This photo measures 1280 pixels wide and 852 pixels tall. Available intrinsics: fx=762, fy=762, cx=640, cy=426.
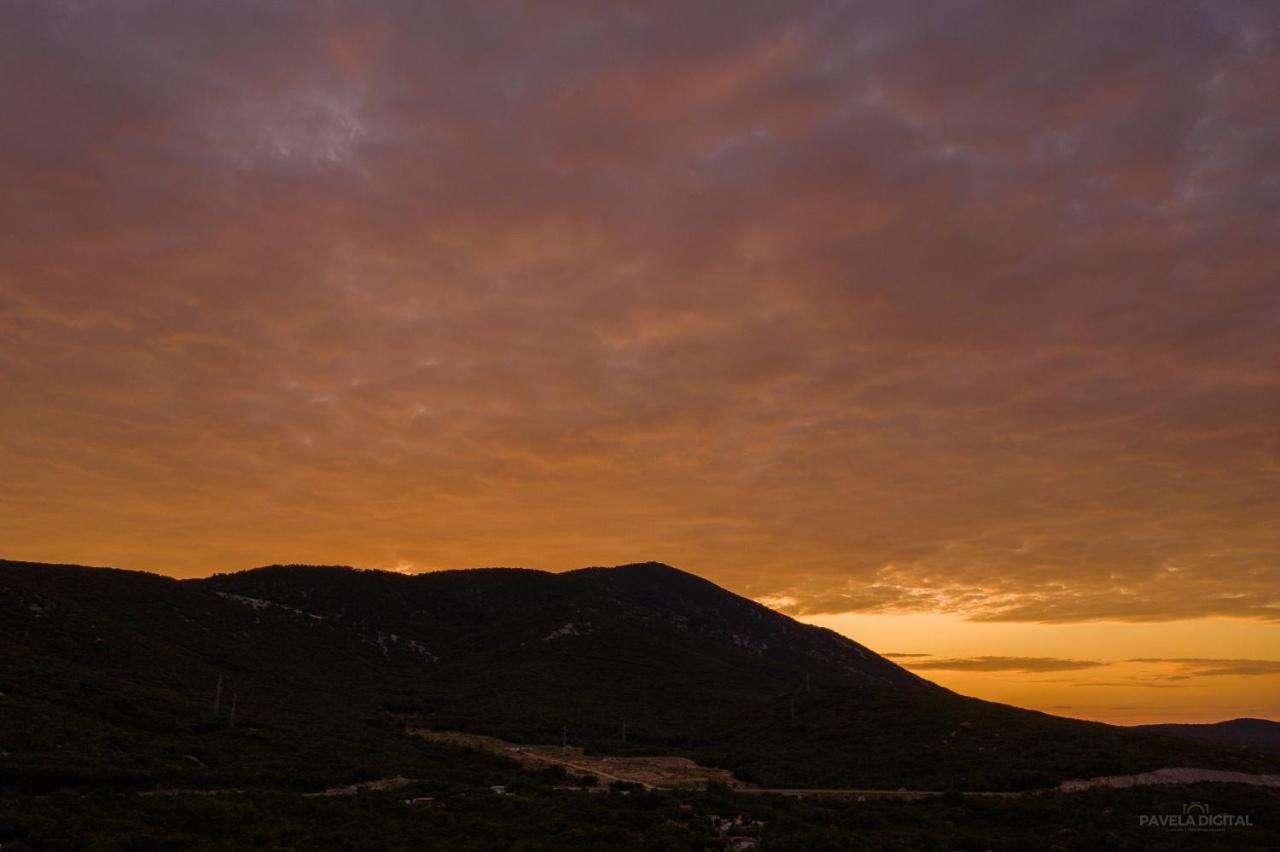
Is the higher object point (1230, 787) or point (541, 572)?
point (541, 572)

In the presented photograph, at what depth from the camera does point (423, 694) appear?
10769 cm

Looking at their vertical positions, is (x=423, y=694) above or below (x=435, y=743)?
below

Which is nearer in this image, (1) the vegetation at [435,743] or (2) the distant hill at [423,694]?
(1) the vegetation at [435,743]

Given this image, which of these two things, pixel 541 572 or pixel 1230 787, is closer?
pixel 1230 787

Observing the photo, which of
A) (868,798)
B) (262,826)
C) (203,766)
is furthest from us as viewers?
(868,798)

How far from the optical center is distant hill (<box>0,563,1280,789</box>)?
4700 cm

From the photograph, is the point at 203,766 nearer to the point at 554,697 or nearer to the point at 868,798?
the point at 868,798

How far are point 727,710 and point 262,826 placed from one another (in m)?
81.1

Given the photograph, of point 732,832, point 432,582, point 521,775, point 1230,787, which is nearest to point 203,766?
point 521,775

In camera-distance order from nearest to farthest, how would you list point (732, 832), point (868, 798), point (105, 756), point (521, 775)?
point (732, 832) < point (105, 756) < point (868, 798) < point (521, 775)

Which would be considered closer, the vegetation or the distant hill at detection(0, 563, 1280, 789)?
the vegetation

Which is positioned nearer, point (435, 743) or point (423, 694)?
point (435, 743)

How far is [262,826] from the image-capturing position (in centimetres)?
2927

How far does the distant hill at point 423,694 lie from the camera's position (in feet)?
154
